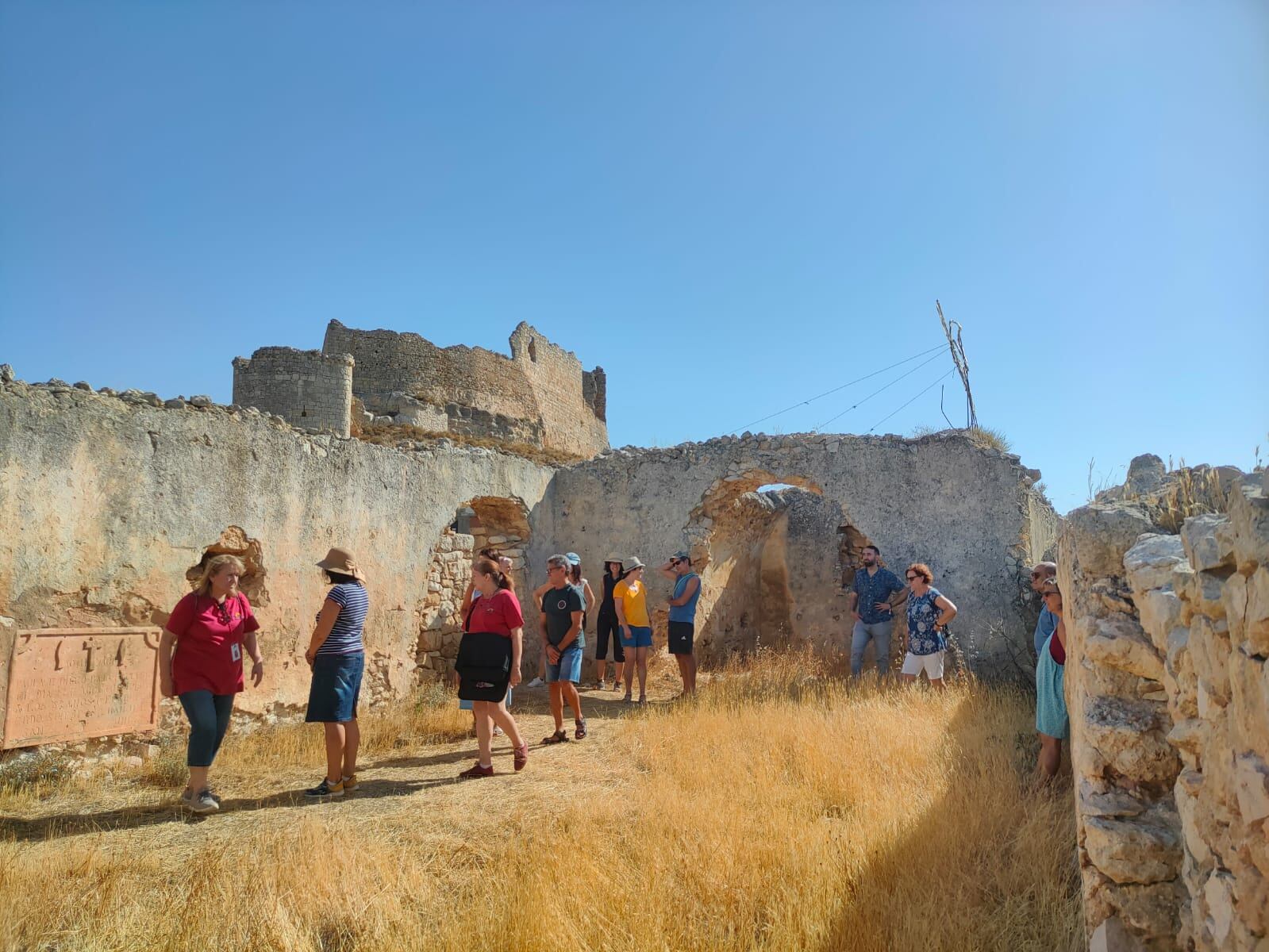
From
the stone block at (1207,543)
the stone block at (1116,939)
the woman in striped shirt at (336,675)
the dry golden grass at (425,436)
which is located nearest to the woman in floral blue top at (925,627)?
the woman in striped shirt at (336,675)

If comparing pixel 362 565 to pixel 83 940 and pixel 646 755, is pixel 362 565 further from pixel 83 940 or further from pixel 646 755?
pixel 83 940

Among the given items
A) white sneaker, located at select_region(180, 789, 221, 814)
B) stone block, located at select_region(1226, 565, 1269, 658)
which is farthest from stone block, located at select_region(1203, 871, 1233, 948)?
white sneaker, located at select_region(180, 789, 221, 814)

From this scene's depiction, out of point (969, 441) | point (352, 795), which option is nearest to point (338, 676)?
point (352, 795)

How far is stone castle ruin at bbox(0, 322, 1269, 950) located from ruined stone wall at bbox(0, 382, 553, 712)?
2cm

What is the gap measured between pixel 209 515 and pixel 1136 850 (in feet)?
21.1

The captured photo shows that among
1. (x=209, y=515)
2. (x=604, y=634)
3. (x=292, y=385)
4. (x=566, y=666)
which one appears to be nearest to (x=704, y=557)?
(x=604, y=634)

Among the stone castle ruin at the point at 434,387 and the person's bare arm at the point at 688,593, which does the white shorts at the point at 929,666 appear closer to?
the person's bare arm at the point at 688,593

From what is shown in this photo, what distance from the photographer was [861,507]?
32.0ft

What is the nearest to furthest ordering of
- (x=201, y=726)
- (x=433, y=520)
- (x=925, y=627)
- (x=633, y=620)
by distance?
(x=201, y=726) < (x=925, y=627) < (x=633, y=620) < (x=433, y=520)

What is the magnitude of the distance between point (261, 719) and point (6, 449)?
2.84 metres

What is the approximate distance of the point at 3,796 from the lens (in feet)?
16.2

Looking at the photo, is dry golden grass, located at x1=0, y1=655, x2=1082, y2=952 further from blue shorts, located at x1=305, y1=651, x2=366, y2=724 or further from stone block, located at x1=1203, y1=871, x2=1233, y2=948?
stone block, located at x1=1203, y1=871, x2=1233, y2=948

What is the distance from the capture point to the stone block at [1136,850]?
7.98ft

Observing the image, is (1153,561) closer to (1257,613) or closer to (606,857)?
(1257,613)
